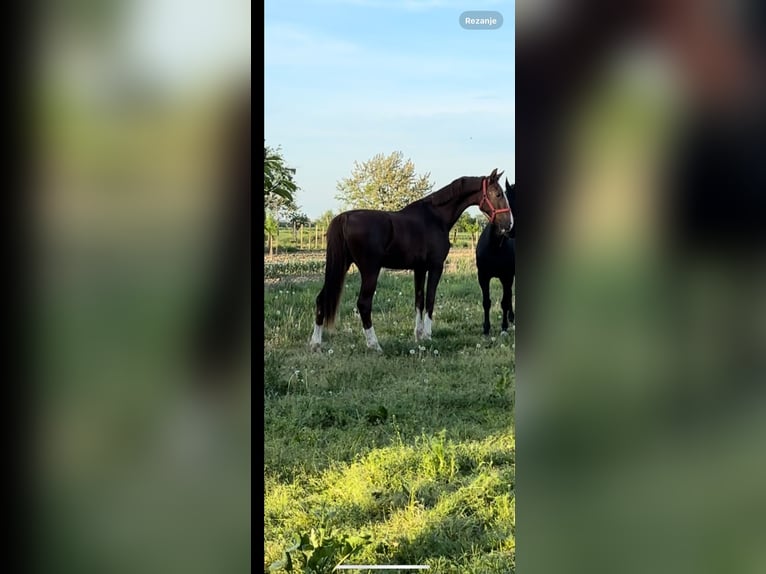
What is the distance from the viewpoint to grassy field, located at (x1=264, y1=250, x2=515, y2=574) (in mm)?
2354

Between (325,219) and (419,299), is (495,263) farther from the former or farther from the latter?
(325,219)

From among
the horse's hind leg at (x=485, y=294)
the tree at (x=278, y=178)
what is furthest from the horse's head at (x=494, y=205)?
the tree at (x=278, y=178)

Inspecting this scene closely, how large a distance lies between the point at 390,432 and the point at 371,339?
1.00 m

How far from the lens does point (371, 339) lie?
436 centimetres

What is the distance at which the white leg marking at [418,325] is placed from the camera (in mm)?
4434

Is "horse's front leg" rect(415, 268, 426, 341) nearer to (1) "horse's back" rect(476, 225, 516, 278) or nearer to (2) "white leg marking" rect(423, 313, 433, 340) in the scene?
(2) "white leg marking" rect(423, 313, 433, 340)
